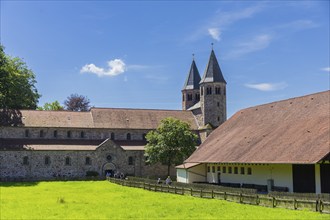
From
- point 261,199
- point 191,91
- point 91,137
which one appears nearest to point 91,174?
point 91,137

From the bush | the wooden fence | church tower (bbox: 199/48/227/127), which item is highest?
church tower (bbox: 199/48/227/127)

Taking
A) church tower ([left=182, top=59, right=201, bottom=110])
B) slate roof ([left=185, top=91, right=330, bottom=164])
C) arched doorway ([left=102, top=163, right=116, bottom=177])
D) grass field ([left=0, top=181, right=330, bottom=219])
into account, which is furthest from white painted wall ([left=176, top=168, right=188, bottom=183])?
church tower ([left=182, top=59, right=201, bottom=110])

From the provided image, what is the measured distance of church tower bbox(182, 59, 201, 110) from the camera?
286 feet

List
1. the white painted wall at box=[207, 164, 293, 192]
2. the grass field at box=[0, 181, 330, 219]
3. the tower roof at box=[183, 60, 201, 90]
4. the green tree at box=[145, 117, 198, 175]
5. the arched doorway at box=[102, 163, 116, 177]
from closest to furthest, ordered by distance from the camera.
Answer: the grass field at box=[0, 181, 330, 219] < the white painted wall at box=[207, 164, 293, 192] < the green tree at box=[145, 117, 198, 175] < the arched doorway at box=[102, 163, 116, 177] < the tower roof at box=[183, 60, 201, 90]

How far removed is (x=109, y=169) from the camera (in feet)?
220

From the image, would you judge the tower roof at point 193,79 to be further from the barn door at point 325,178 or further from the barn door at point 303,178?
the barn door at point 325,178

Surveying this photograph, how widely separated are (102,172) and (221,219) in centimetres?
4557

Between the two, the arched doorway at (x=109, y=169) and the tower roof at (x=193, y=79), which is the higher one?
the tower roof at (x=193, y=79)

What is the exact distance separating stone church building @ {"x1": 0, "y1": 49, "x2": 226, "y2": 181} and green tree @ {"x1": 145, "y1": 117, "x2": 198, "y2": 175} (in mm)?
6036

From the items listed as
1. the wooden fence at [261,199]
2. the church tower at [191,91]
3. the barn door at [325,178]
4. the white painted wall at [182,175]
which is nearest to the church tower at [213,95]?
the church tower at [191,91]

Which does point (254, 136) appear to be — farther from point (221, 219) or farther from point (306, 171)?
point (221, 219)

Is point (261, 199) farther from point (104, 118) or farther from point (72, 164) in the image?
point (104, 118)

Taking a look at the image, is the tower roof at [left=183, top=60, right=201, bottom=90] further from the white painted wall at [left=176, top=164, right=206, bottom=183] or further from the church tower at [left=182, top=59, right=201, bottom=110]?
the white painted wall at [left=176, top=164, right=206, bottom=183]

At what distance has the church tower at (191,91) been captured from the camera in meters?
87.3
